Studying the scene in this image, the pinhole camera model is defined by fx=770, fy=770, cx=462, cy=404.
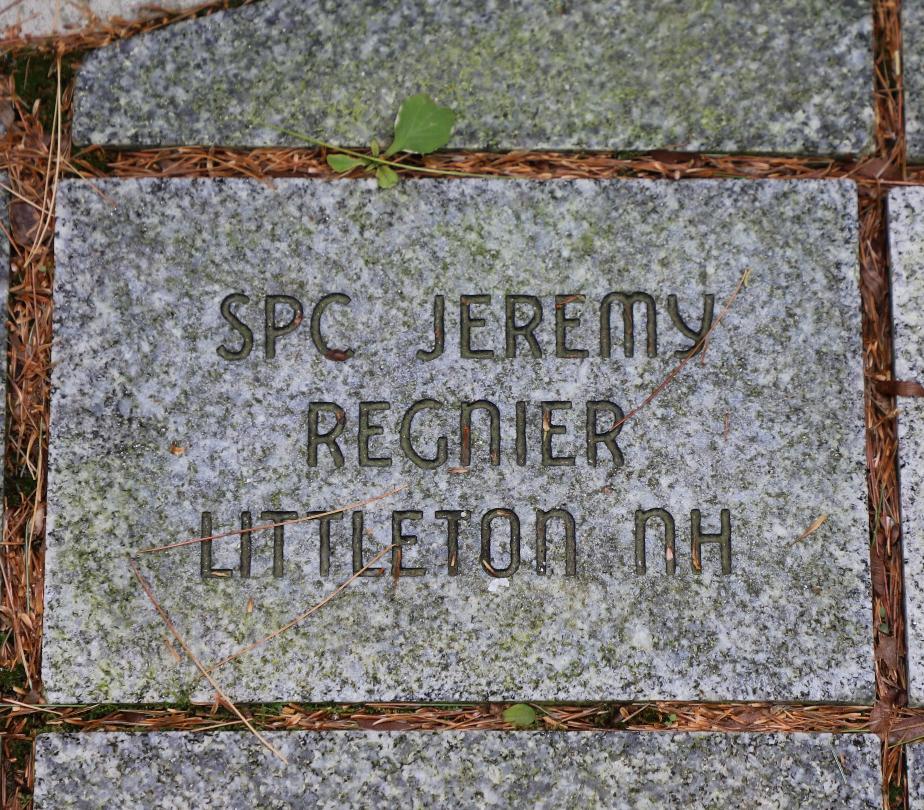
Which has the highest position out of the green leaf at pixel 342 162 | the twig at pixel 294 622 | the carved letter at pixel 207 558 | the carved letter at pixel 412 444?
the green leaf at pixel 342 162

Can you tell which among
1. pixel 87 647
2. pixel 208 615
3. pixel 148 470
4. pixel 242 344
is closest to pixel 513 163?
pixel 242 344

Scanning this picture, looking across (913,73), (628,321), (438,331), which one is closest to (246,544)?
(438,331)

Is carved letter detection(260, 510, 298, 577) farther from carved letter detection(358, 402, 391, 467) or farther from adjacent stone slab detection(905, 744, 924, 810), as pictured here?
adjacent stone slab detection(905, 744, 924, 810)

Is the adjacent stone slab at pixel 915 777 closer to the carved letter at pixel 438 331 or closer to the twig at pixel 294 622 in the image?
the twig at pixel 294 622

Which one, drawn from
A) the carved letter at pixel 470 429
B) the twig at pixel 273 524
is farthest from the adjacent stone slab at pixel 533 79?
the twig at pixel 273 524

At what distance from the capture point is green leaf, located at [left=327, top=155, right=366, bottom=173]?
1770mm

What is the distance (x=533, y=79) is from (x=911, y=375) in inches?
43.3

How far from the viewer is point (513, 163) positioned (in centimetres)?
180

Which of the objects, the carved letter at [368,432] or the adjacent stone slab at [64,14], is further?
the adjacent stone slab at [64,14]

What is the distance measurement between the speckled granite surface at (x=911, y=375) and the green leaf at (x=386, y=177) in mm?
1150

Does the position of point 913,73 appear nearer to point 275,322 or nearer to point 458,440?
point 458,440

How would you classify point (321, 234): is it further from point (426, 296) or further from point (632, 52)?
point (632, 52)

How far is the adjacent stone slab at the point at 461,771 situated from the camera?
168 centimetres

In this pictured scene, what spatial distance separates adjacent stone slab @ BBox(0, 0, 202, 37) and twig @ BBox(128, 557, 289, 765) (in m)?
1.28
